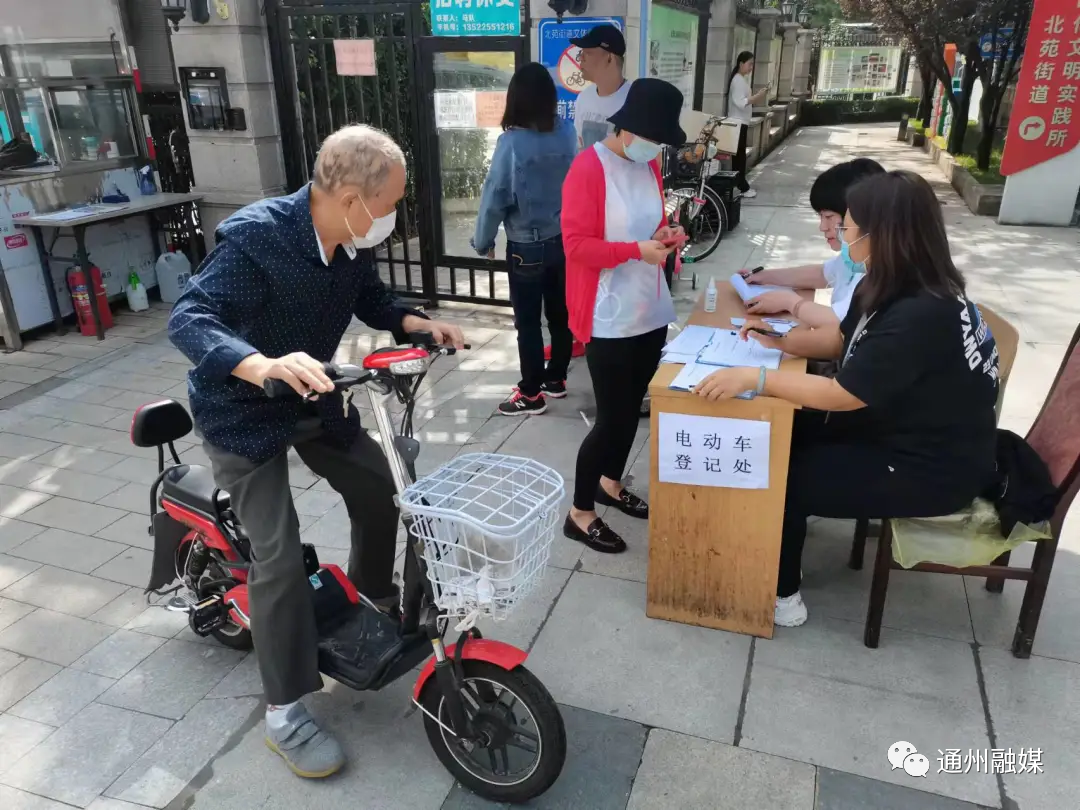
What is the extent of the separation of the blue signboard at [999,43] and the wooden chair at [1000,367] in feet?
34.7

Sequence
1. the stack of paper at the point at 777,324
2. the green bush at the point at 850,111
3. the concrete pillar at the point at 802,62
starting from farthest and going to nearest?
the green bush at the point at 850,111
the concrete pillar at the point at 802,62
the stack of paper at the point at 777,324

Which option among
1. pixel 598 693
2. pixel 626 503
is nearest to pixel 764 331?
pixel 626 503

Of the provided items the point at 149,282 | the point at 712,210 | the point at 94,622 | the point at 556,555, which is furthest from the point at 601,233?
the point at 712,210

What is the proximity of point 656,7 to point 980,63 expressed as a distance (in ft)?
26.1

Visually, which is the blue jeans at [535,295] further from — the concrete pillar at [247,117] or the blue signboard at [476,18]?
the concrete pillar at [247,117]

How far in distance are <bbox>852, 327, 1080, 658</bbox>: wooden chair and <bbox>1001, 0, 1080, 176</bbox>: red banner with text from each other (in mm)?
7515

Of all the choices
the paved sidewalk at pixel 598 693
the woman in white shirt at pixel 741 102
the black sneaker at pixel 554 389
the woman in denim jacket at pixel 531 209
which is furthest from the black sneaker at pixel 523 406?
the woman in white shirt at pixel 741 102

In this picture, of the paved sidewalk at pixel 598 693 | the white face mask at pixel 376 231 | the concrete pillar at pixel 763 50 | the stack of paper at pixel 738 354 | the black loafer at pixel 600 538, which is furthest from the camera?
the concrete pillar at pixel 763 50

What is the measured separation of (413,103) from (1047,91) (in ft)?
22.9

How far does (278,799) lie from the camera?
7.34 feet

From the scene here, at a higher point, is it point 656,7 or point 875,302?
point 656,7

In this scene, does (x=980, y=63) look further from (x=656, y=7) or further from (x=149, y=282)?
(x=149, y=282)

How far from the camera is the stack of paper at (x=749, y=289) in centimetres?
339

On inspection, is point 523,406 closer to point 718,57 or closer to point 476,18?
point 476,18
